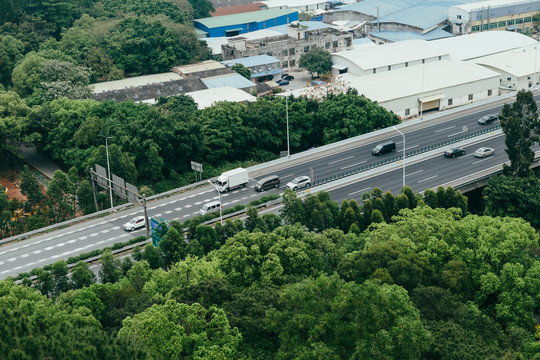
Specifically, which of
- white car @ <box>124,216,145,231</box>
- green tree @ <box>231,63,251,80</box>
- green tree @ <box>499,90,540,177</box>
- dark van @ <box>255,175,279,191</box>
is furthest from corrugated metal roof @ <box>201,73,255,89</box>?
green tree @ <box>499,90,540,177</box>

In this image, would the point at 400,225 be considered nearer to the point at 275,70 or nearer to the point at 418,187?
the point at 418,187

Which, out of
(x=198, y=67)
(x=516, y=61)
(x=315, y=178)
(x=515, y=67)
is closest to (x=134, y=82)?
(x=198, y=67)

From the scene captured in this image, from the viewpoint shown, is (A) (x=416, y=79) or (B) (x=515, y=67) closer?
(A) (x=416, y=79)

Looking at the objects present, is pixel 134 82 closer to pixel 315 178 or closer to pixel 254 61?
pixel 254 61

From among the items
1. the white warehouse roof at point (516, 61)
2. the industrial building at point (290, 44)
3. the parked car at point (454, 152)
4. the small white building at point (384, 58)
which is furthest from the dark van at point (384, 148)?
the industrial building at point (290, 44)

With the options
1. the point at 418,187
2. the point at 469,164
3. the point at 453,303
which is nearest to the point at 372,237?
the point at 453,303

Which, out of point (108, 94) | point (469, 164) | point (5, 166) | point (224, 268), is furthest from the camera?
point (108, 94)
